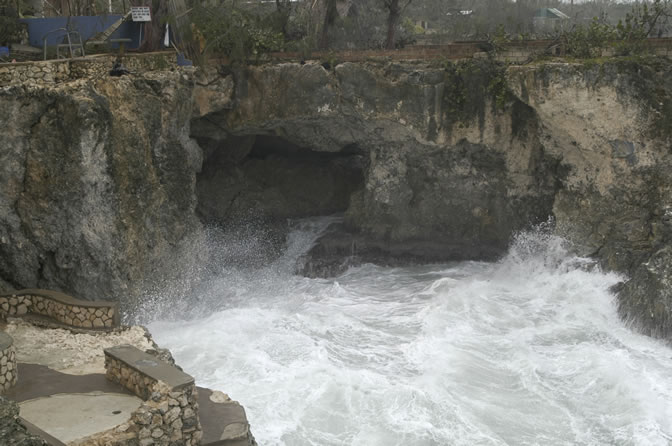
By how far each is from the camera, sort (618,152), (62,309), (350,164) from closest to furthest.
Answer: (62,309), (618,152), (350,164)

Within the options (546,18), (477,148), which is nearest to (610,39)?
(477,148)

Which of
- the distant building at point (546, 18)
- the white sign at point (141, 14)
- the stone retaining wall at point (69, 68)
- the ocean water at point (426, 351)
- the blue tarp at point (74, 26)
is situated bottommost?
the ocean water at point (426, 351)

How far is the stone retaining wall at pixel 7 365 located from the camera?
328 inches

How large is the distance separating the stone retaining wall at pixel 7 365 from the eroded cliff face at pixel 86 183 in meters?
3.95

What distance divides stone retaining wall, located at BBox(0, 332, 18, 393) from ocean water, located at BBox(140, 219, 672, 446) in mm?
2960

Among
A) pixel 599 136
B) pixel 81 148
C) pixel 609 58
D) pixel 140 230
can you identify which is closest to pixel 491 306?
pixel 599 136

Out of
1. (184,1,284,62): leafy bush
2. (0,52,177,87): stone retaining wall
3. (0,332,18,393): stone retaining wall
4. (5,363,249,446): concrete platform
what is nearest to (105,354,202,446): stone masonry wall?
(5,363,249,446): concrete platform

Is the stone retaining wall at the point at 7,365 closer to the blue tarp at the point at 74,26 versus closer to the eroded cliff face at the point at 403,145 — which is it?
the blue tarp at the point at 74,26

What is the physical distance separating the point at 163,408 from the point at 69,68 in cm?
736

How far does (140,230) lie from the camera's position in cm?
1359

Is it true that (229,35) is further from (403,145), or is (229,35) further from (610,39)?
(610,39)

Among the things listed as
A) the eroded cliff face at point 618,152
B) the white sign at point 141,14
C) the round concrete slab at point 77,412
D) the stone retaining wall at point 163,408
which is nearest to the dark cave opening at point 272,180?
the white sign at point 141,14

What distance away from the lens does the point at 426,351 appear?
12133 mm

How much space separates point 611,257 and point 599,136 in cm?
244
